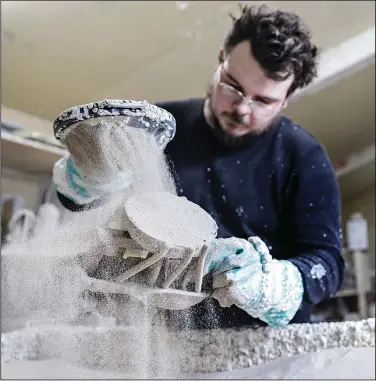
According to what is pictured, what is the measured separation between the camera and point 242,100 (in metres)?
0.55

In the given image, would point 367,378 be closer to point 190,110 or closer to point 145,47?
point 190,110

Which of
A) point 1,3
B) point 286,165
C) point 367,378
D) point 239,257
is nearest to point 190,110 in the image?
point 286,165

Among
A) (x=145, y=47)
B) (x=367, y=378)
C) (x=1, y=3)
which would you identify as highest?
(x=1, y=3)

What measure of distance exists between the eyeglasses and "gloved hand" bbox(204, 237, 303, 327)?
15 centimetres

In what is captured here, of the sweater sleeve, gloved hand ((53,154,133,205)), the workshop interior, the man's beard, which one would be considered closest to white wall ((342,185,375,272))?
the workshop interior

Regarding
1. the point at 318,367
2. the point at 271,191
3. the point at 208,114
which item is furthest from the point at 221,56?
the point at 318,367

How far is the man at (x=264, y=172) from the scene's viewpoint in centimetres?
50

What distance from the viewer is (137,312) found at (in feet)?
1.34

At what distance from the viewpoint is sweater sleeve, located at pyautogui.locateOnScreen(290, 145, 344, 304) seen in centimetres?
58

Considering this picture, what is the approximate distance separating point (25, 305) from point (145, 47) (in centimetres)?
72

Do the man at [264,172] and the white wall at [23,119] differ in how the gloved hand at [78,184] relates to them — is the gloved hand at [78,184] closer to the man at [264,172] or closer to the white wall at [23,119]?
the man at [264,172]

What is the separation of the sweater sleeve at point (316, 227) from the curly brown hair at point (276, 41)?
11 cm

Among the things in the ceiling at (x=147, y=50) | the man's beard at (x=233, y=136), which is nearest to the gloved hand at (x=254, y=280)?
the man's beard at (x=233, y=136)

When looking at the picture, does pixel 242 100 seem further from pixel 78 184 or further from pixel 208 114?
pixel 78 184
